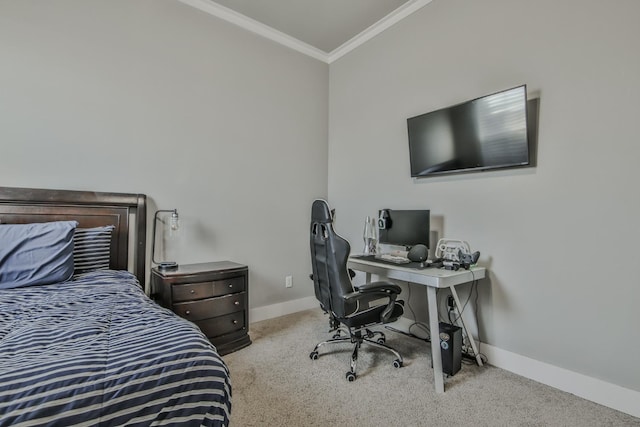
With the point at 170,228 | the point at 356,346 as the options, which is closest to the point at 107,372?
the point at 356,346

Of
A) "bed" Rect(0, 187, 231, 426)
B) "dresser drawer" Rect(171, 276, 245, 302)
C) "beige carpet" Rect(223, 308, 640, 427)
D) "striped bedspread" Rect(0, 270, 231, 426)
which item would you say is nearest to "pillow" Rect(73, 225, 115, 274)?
"bed" Rect(0, 187, 231, 426)

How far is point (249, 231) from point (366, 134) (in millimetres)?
1690

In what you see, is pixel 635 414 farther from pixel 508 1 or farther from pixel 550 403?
pixel 508 1

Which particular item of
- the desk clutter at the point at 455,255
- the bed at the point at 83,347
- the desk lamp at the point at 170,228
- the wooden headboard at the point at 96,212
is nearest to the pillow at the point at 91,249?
the bed at the point at 83,347

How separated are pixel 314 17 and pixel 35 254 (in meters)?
3.12

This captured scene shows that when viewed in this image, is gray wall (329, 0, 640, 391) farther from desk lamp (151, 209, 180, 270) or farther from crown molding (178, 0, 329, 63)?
desk lamp (151, 209, 180, 270)

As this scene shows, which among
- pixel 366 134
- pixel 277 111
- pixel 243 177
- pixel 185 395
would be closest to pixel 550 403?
pixel 185 395

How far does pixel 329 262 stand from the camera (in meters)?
2.29

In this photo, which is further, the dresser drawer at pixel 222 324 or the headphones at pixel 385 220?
the headphones at pixel 385 220

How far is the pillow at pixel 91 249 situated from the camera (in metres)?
2.22

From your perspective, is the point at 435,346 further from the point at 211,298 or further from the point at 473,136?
the point at 211,298

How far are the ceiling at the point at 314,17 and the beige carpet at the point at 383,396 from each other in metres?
3.20

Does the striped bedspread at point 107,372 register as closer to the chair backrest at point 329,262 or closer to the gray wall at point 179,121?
the chair backrest at point 329,262

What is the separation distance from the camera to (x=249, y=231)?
3.35 m
